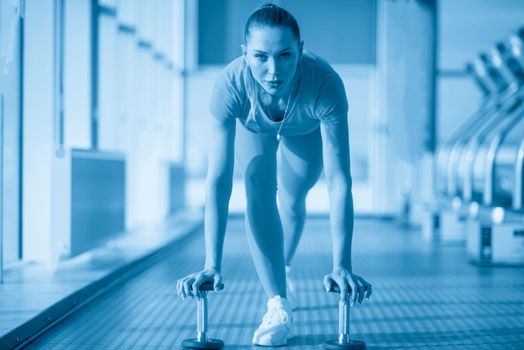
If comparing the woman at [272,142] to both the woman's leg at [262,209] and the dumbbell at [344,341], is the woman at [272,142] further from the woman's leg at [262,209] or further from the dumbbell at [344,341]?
the dumbbell at [344,341]

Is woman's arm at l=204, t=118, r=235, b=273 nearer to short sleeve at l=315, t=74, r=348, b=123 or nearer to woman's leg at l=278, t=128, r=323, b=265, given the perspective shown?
short sleeve at l=315, t=74, r=348, b=123

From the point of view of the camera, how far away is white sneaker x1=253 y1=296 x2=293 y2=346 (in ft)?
6.46

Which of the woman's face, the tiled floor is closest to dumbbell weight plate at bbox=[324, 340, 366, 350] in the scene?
the woman's face

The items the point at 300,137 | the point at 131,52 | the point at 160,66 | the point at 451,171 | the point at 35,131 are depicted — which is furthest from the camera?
the point at 160,66

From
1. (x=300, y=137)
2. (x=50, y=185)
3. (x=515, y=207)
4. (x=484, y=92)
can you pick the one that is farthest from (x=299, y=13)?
(x=300, y=137)

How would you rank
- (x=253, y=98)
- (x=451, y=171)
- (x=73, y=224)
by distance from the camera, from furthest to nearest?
1. (x=451, y=171)
2. (x=73, y=224)
3. (x=253, y=98)

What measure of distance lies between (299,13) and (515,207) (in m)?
4.81

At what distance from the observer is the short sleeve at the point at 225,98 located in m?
1.89

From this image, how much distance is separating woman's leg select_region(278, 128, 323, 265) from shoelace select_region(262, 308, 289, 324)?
1.66ft

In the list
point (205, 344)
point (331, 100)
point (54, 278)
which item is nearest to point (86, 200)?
point (54, 278)

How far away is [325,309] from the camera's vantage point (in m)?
2.57

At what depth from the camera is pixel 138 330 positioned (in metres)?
2.24

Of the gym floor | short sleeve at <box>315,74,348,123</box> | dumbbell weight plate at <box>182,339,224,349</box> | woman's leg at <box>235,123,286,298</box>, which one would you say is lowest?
the gym floor

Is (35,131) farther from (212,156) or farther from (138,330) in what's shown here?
(212,156)
